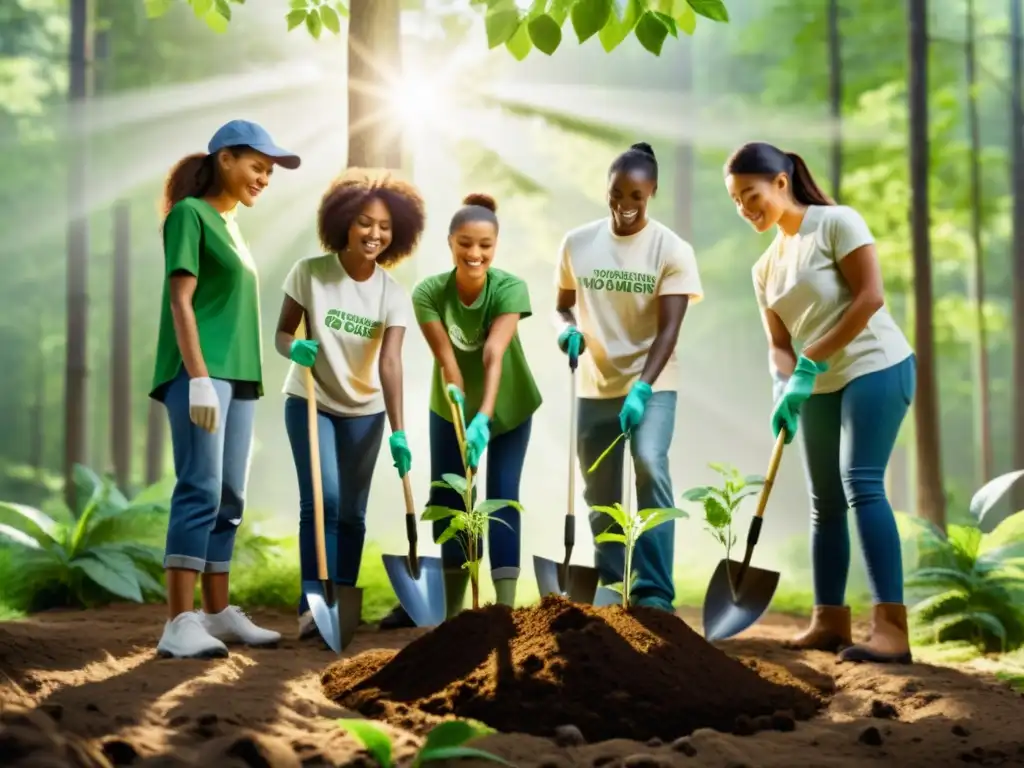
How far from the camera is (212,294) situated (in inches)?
146

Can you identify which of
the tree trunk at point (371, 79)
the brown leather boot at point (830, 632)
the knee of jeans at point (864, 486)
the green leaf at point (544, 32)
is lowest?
the brown leather boot at point (830, 632)

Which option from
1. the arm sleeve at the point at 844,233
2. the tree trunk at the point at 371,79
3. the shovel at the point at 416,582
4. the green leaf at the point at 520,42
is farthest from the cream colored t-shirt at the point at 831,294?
the tree trunk at the point at 371,79

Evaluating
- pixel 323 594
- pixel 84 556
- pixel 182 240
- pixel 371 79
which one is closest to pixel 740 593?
pixel 323 594

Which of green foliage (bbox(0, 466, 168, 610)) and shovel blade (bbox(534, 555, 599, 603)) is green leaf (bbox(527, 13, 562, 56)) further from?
green foliage (bbox(0, 466, 168, 610))

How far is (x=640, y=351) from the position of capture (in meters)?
4.02

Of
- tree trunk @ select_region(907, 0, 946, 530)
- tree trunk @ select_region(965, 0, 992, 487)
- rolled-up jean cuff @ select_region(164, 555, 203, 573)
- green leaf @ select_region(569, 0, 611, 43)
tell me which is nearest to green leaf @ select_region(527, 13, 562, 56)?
green leaf @ select_region(569, 0, 611, 43)

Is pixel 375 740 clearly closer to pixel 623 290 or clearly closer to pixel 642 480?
pixel 642 480

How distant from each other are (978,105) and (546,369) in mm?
5314

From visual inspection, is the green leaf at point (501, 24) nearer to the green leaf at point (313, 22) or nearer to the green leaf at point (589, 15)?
the green leaf at point (589, 15)

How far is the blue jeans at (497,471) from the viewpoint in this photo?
409 centimetres

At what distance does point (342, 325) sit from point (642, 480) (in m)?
1.27

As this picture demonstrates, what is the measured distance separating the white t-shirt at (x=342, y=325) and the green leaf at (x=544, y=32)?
117 centimetres

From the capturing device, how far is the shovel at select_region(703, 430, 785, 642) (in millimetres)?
3760

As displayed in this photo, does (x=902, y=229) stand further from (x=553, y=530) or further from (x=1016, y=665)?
(x=1016, y=665)
